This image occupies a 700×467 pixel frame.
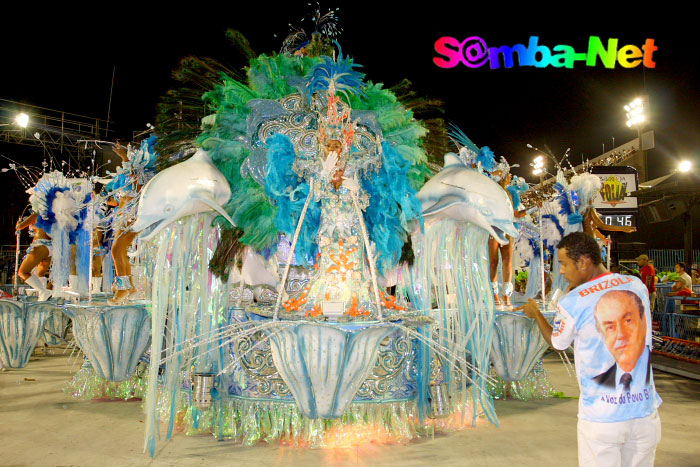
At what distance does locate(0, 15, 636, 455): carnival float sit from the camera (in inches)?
134

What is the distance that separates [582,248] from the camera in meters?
2.16

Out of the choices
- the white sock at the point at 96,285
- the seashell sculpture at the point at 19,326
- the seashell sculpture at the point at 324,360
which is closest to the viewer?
the seashell sculpture at the point at 324,360

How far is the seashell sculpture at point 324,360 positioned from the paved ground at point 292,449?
38 centimetres

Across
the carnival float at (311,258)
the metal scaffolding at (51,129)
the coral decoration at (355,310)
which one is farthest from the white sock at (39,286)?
→ the metal scaffolding at (51,129)

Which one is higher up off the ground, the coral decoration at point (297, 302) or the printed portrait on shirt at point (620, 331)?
the coral decoration at point (297, 302)

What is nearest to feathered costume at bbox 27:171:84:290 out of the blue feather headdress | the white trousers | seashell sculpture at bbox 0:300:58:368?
seashell sculpture at bbox 0:300:58:368

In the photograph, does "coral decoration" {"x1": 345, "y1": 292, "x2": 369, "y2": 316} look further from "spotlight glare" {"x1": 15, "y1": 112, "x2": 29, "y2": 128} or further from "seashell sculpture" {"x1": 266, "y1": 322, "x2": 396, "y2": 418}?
"spotlight glare" {"x1": 15, "y1": 112, "x2": 29, "y2": 128}

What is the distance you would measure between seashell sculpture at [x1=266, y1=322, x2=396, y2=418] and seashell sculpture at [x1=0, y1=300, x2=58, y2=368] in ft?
12.0

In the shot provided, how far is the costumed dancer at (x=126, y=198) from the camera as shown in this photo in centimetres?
540

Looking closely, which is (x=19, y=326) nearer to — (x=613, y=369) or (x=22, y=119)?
(x=613, y=369)

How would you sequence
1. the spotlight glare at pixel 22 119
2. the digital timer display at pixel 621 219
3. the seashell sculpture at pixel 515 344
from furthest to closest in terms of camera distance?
the digital timer display at pixel 621 219 → the spotlight glare at pixel 22 119 → the seashell sculpture at pixel 515 344

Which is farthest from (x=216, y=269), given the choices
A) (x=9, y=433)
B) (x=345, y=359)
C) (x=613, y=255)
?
(x=613, y=255)

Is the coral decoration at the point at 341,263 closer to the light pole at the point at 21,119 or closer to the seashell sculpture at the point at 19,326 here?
the seashell sculpture at the point at 19,326

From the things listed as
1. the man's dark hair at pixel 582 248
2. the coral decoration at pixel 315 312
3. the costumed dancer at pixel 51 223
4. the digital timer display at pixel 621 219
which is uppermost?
the digital timer display at pixel 621 219
